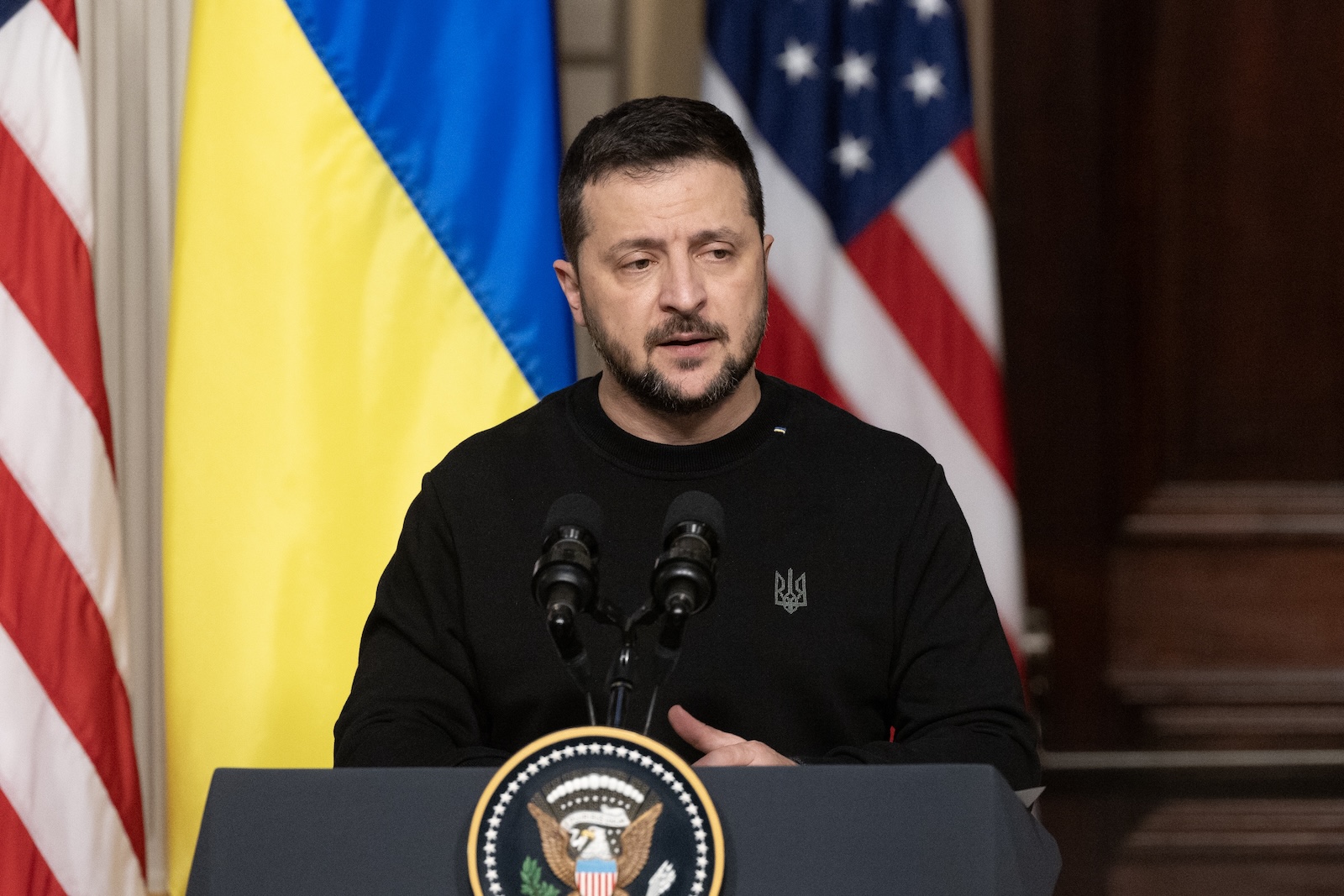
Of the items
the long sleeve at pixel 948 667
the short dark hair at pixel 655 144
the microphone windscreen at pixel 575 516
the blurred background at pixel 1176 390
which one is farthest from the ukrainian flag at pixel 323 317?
the blurred background at pixel 1176 390

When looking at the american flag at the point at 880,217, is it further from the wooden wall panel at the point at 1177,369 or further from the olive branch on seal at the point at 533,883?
the olive branch on seal at the point at 533,883

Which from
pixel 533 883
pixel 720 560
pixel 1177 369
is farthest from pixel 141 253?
pixel 1177 369

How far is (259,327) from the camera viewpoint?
2180mm

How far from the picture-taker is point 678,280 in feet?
5.37

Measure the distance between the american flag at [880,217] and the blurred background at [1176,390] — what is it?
51cm

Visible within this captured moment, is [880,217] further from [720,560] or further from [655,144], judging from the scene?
[720,560]

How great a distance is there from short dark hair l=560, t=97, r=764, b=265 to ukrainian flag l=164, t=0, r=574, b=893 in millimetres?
522

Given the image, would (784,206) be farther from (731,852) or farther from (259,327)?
(731,852)

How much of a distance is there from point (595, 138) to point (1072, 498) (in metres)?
1.70

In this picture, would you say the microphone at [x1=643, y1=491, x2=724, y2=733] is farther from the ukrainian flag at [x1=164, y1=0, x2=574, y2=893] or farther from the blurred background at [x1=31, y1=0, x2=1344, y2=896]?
the blurred background at [x1=31, y1=0, x2=1344, y2=896]

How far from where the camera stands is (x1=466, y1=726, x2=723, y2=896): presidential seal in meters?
0.97

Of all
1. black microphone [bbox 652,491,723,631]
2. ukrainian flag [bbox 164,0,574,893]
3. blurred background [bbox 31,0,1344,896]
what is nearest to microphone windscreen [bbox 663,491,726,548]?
black microphone [bbox 652,491,723,631]

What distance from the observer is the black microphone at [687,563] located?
104 cm

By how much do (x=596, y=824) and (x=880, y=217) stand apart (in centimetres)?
171
